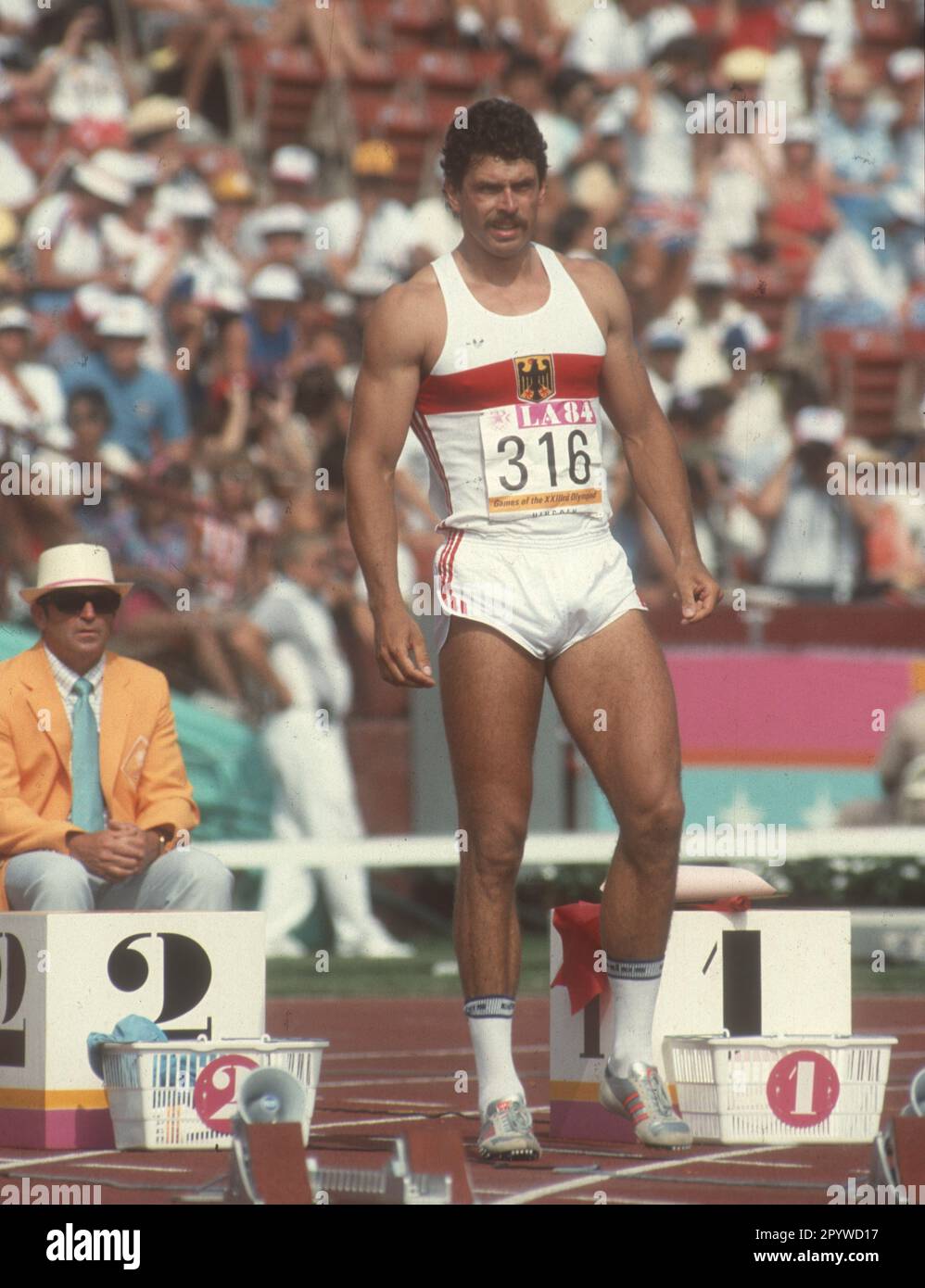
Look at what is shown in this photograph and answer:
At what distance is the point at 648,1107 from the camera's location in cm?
584

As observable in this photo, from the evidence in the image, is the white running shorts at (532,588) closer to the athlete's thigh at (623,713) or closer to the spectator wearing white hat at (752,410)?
the athlete's thigh at (623,713)

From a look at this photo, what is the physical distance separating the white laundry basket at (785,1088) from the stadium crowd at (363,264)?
510 cm

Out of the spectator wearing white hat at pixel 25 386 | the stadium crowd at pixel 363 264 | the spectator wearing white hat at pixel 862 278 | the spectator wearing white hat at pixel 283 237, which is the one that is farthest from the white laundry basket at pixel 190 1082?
the spectator wearing white hat at pixel 862 278

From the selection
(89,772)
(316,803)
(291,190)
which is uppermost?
(291,190)

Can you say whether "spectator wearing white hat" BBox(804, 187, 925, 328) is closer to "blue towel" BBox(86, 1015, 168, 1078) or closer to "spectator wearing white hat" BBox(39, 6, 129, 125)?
→ "spectator wearing white hat" BBox(39, 6, 129, 125)

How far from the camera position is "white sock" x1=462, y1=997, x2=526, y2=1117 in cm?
571

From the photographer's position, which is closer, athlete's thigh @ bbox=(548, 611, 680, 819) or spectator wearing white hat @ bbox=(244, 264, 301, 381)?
athlete's thigh @ bbox=(548, 611, 680, 819)

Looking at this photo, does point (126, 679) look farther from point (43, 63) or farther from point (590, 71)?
point (590, 71)

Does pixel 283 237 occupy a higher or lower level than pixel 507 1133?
higher

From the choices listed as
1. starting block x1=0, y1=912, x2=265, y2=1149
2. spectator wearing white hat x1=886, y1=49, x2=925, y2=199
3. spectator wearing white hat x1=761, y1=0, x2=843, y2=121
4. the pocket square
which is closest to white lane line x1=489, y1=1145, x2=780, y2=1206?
starting block x1=0, y1=912, x2=265, y2=1149

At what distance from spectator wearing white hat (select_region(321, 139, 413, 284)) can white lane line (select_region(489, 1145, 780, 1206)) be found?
9039mm

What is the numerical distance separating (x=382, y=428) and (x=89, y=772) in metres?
1.53

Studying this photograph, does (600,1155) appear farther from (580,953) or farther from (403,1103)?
(403,1103)

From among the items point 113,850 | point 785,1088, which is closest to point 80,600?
point 113,850
